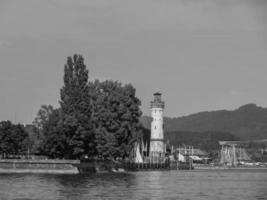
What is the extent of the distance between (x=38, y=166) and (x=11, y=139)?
22861 mm

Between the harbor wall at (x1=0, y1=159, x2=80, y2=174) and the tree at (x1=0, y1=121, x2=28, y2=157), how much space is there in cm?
1857

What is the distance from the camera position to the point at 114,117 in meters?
149

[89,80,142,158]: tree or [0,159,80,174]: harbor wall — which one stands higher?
[89,80,142,158]: tree

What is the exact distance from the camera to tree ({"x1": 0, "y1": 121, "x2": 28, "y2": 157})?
496 feet

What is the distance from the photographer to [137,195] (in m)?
77.9

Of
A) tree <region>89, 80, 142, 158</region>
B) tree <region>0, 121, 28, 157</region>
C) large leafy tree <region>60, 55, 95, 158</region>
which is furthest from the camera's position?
tree <region>0, 121, 28, 157</region>

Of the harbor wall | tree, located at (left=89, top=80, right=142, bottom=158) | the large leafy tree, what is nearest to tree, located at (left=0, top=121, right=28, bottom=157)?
tree, located at (left=89, top=80, right=142, bottom=158)

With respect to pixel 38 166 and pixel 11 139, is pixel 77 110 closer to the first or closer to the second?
pixel 38 166

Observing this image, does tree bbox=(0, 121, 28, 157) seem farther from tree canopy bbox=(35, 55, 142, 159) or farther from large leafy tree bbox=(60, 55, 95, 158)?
large leafy tree bbox=(60, 55, 95, 158)

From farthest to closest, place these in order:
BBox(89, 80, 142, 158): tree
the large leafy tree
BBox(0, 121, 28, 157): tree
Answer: BBox(0, 121, 28, 157): tree → BBox(89, 80, 142, 158): tree → the large leafy tree

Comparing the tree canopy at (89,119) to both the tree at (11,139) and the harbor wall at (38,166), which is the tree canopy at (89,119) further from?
the tree at (11,139)

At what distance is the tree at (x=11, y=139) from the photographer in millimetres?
151125

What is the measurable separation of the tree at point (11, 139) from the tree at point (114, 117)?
1604cm

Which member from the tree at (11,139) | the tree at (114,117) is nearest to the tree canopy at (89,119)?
the tree at (114,117)
